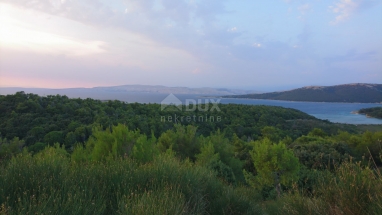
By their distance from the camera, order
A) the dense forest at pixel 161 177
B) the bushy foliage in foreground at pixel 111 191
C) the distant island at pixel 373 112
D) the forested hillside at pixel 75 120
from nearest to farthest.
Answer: the bushy foliage in foreground at pixel 111 191, the dense forest at pixel 161 177, the forested hillside at pixel 75 120, the distant island at pixel 373 112

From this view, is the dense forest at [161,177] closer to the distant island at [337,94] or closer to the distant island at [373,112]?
the distant island at [373,112]

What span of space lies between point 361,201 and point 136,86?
10386 centimetres

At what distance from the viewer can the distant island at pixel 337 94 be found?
3780 inches

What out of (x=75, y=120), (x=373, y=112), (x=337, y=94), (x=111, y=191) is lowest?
(x=373, y=112)

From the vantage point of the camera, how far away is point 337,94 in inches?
4146

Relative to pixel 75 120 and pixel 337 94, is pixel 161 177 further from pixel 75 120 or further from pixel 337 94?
pixel 337 94

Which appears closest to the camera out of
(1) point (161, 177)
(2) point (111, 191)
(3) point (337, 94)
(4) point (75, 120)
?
(2) point (111, 191)

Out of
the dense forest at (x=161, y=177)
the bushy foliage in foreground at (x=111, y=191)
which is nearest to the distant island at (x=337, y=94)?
the dense forest at (x=161, y=177)

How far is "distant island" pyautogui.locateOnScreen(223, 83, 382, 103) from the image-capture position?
96000 millimetres

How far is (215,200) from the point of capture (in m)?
4.14

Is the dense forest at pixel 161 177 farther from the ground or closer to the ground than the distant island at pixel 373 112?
farther from the ground

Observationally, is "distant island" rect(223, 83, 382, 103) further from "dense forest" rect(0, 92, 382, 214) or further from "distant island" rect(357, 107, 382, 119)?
"dense forest" rect(0, 92, 382, 214)

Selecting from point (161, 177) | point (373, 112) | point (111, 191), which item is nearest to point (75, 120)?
point (161, 177)

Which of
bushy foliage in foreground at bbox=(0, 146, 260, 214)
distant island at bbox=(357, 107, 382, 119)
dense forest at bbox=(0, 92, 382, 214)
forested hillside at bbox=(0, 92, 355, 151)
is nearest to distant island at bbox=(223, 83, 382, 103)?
distant island at bbox=(357, 107, 382, 119)
